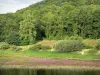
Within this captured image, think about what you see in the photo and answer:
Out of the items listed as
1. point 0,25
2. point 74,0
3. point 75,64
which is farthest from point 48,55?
point 74,0

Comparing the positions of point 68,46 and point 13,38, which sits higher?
point 68,46

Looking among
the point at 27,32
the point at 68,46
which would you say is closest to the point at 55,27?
the point at 27,32

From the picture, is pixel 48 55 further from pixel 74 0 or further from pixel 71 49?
pixel 74 0

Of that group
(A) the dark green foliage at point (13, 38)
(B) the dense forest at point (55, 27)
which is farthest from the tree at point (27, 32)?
(A) the dark green foliage at point (13, 38)

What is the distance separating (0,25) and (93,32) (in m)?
35.5

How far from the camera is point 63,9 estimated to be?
117125mm

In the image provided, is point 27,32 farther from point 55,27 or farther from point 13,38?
point 55,27

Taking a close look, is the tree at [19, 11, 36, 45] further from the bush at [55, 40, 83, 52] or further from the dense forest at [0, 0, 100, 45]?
the bush at [55, 40, 83, 52]

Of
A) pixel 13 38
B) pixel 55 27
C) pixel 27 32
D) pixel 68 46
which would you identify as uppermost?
pixel 55 27

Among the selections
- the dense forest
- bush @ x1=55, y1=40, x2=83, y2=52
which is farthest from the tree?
bush @ x1=55, y1=40, x2=83, y2=52

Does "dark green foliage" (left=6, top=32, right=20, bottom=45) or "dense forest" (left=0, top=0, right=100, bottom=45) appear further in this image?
"dark green foliage" (left=6, top=32, right=20, bottom=45)

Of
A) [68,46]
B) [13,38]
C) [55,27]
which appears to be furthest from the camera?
[55,27]

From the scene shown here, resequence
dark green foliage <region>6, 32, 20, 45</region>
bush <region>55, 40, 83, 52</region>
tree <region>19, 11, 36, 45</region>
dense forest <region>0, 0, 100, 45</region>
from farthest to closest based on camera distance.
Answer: dark green foliage <region>6, 32, 20, 45</region>, dense forest <region>0, 0, 100, 45</region>, tree <region>19, 11, 36, 45</region>, bush <region>55, 40, 83, 52</region>

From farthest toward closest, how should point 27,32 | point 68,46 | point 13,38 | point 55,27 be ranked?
point 55,27 < point 13,38 < point 27,32 < point 68,46
